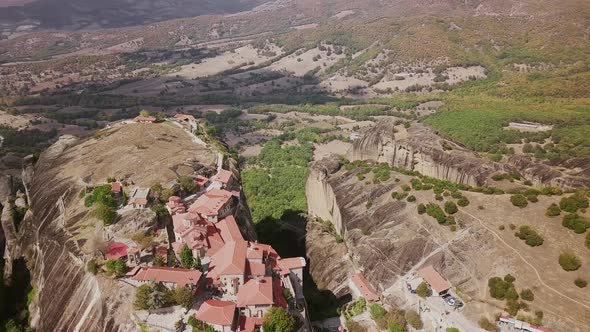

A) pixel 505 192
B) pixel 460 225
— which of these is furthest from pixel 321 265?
pixel 505 192

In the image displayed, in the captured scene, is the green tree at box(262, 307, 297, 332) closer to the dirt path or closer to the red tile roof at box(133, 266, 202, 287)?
the red tile roof at box(133, 266, 202, 287)

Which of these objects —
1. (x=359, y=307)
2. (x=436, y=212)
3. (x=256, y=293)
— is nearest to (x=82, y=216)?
(x=256, y=293)

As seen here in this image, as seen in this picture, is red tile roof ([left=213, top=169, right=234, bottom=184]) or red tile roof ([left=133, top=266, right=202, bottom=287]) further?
red tile roof ([left=213, top=169, right=234, bottom=184])

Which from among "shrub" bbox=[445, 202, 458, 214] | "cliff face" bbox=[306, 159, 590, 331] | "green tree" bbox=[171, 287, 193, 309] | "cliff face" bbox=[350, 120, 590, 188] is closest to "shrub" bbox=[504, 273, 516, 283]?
"cliff face" bbox=[306, 159, 590, 331]

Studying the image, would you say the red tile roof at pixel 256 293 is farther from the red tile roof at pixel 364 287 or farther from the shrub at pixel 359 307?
the red tile roof at pixel 364 287

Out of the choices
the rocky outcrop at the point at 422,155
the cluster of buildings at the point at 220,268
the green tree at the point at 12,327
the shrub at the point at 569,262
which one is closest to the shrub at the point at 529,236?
the shrub at the point at 569,262

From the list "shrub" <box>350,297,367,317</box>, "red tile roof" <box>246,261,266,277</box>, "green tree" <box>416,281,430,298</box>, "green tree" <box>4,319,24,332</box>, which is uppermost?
"red tile roof" <box>246,261,266,277</box>

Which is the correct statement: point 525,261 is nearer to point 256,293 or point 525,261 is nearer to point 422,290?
point 422,290
